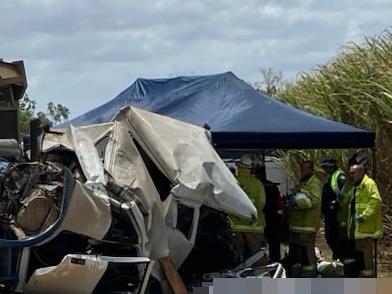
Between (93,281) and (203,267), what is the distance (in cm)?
162

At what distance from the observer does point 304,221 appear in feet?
43.5

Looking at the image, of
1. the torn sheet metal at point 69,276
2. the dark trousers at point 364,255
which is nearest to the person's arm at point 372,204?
the dark trousers at point 364,255

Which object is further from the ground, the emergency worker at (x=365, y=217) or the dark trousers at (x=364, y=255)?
the emergency worker at (x=365, y=217)

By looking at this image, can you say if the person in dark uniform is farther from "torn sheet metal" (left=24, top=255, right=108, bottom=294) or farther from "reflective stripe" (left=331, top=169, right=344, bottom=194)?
"torn sheet metal" (left=24, top=255, right=108, bottom=294)

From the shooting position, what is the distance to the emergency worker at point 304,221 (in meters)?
13.1

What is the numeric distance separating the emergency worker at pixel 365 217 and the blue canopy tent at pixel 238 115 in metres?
0.73

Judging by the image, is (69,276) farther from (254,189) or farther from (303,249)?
(303,249)

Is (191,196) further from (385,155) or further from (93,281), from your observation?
(385,155)

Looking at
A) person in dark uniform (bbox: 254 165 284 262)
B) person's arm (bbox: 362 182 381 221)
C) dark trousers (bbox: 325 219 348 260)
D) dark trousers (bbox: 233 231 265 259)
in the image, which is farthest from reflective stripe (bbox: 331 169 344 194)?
dark trousers (bbox: 233 231 265 259)

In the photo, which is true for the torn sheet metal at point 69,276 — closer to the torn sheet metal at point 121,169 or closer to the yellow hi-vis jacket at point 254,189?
the torn sheet metal at point 121,169

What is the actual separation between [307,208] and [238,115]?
5.58 ft

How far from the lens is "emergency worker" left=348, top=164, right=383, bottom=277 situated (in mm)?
12227

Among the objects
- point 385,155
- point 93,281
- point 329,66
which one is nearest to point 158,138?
point 93,281


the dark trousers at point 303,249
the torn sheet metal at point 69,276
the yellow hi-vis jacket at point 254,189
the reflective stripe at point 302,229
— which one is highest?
the yellow hi-vis jacket at point 254,189
